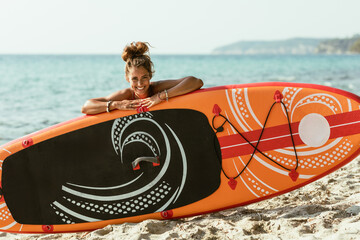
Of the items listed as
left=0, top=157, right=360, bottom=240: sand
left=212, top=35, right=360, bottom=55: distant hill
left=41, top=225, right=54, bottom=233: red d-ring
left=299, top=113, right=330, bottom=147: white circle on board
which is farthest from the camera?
left=212, top=35, right=360, bottom=55: distant hill

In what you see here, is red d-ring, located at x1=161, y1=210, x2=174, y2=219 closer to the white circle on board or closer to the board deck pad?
the board deck pad

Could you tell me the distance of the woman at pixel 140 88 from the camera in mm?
3066

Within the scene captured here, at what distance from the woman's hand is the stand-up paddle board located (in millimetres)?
Result: 43

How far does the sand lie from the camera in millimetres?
2471

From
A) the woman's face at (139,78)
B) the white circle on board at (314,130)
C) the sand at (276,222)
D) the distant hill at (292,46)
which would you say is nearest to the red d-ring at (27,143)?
the sand at (276,222)

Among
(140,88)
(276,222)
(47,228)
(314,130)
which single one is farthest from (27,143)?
(314,130)

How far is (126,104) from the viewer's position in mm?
3133

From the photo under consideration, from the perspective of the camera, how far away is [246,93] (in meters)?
3.13

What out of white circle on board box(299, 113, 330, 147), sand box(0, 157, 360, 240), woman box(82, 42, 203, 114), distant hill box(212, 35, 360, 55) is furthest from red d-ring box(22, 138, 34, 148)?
distant hill box(212, 35, 360, 55)

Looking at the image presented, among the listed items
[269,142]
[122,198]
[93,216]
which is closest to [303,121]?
[269,142]

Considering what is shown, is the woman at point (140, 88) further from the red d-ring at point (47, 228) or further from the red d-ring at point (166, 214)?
the red d-ring at point (47, 228)

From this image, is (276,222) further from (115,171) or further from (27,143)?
(27,143)

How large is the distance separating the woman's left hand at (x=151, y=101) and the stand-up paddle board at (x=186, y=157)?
0.15ft

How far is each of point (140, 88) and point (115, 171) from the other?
0.70 meters
